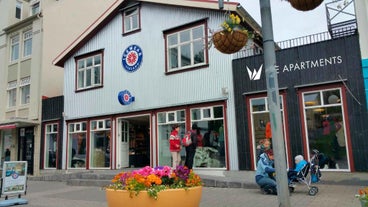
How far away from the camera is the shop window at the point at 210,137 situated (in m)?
13.9

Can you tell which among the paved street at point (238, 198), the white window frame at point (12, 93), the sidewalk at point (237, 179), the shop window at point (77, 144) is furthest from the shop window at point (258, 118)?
the white window frame at point (12, 93)

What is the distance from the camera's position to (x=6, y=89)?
75.1ft

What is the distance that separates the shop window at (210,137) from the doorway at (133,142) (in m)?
3.35

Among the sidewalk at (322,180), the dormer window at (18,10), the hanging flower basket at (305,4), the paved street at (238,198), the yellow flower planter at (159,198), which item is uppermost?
the dormer window at (18,10)

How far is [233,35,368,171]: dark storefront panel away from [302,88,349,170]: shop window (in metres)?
0.25

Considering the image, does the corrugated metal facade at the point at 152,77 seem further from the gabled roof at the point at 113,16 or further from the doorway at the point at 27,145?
the doorway at the point at 27,145

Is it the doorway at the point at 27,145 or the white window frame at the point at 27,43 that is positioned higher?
the white window frame at the point at 27,43

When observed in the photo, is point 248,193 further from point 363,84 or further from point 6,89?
point 6,89

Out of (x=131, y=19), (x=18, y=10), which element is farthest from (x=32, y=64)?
(x=131, y=19)

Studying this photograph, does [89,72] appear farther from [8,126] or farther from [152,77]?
[8,126]

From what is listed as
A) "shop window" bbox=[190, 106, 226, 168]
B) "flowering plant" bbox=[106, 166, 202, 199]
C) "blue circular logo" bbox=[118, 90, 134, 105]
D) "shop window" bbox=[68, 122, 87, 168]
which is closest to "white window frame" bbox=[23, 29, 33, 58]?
"shop window" bbox=[68, 122, 87, 168]

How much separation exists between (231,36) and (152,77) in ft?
36.8

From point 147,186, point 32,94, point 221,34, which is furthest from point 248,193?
point 32,94

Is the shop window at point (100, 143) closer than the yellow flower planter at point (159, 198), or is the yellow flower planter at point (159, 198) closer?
the yellow flower planter at point (159, 198)
